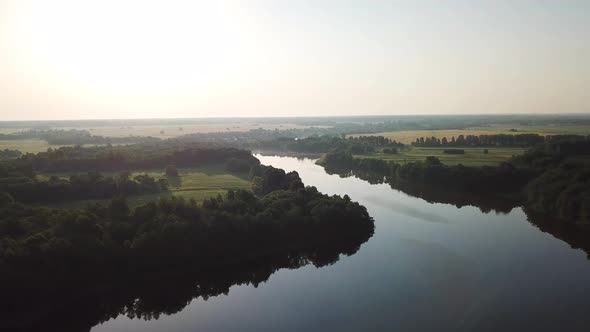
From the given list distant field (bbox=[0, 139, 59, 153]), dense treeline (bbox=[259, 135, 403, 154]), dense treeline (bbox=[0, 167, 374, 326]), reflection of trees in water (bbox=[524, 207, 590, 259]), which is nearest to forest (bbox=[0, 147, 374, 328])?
dense treeline (bbox=[0, 167, 374, 326])

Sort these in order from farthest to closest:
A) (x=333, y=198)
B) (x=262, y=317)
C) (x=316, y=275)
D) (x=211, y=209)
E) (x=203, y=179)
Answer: (x=203, y=179) < (x=333, y=198) < (x=211, y=209) < (x=316, y=275) < (x=262, y=317)

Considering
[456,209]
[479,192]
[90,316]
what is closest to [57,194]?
[90,316]

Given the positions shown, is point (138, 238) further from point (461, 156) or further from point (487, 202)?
point (461, 156)

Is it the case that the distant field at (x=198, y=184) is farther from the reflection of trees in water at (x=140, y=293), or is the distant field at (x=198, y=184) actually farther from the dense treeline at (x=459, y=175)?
the dense treeline at (x=459, y=175)

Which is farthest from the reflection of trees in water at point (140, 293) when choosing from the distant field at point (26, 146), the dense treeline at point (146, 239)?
the distant field at point (26, 146)

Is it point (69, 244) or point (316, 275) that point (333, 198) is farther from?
point (69, 244)

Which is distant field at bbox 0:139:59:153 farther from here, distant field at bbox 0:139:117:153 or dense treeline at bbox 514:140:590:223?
dense treeline at bbox 514:140:590:223

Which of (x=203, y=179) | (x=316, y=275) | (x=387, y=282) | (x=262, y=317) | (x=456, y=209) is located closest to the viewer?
(x=262, y=317)
